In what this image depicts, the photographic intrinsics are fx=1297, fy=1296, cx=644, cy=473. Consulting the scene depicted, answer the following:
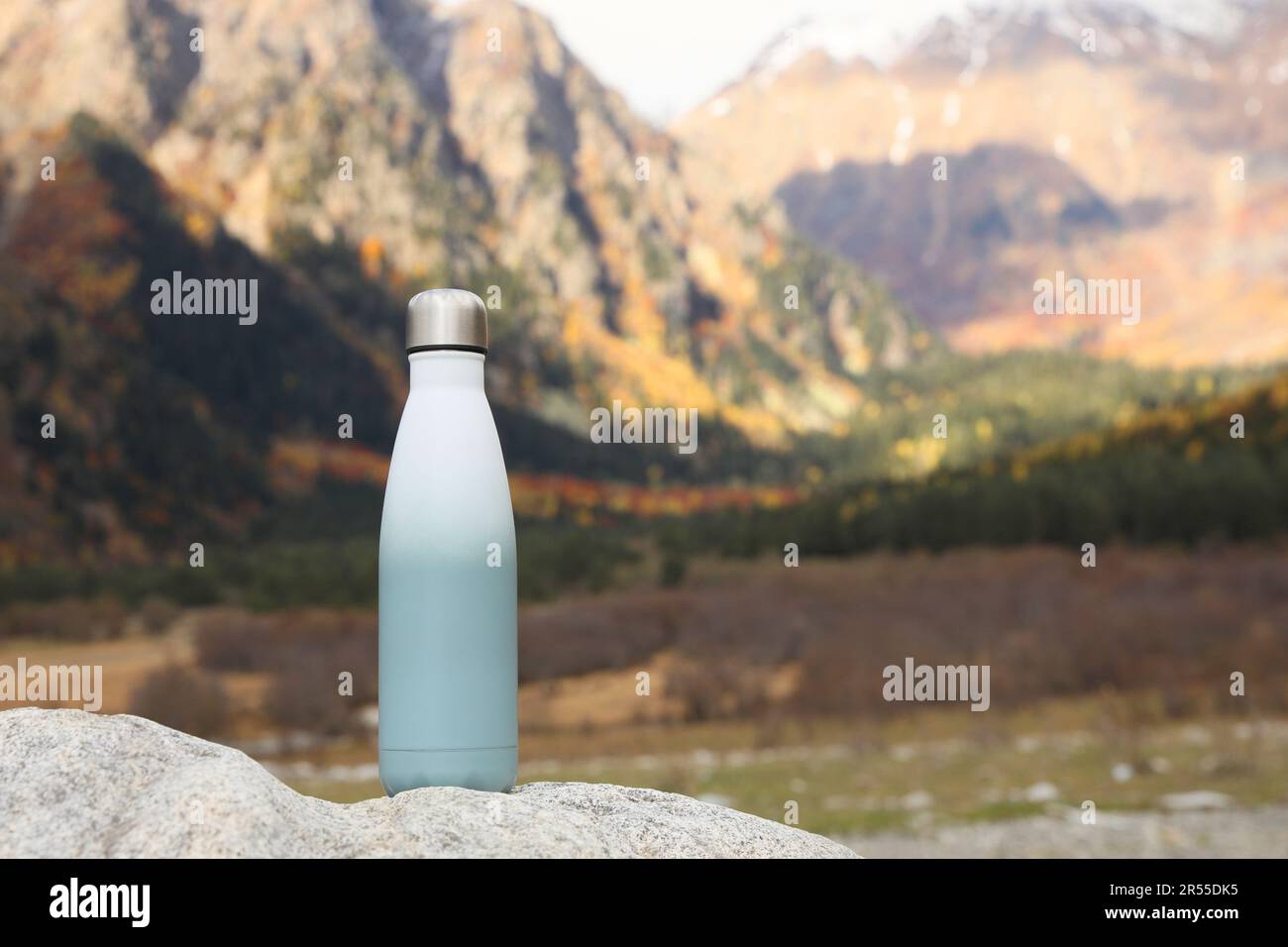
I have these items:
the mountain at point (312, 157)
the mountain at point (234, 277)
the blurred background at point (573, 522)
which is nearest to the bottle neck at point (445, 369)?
the blurred background at point (573, 522)

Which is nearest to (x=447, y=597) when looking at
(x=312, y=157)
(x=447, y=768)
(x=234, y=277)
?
(x=447, y=768)

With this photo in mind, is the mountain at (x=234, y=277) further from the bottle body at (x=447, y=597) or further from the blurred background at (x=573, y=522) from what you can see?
the bottle body at (x=447, y=597)

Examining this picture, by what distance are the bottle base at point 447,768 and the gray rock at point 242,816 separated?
3.0 inches

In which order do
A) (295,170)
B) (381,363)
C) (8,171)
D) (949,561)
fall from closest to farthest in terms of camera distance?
(949,561) < (8,171) < (381,363) < (295,170)

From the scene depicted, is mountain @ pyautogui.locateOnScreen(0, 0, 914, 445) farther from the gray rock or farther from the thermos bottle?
the gray rock

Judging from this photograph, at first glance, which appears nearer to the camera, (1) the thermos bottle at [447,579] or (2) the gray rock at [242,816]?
(2) the gray rock at [242,816]

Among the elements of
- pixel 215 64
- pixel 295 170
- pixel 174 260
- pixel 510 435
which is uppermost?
pixel 215 64

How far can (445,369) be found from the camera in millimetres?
3270

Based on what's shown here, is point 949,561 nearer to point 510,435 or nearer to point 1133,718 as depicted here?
point 1133,718

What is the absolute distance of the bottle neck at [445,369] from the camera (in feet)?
10.7

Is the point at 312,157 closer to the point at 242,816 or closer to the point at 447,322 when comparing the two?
the point at 447,322

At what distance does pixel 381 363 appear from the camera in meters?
154

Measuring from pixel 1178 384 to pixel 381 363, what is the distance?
104490mm

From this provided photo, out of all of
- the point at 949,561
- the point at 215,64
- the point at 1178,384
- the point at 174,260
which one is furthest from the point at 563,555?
the point at 215,64
